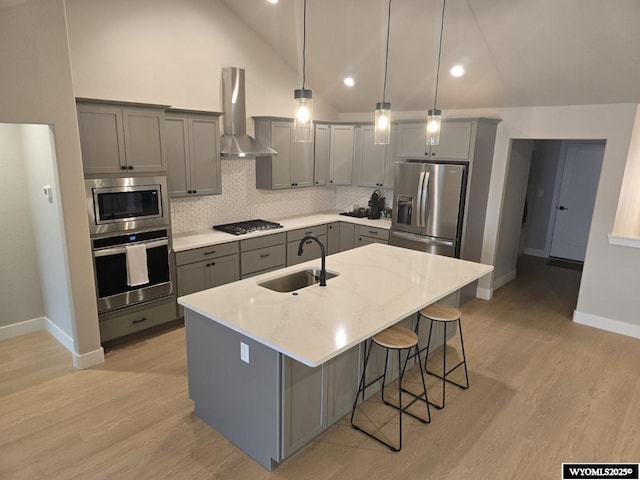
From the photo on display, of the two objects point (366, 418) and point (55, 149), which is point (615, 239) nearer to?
point (366, 418)

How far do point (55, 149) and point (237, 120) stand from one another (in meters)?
2.26

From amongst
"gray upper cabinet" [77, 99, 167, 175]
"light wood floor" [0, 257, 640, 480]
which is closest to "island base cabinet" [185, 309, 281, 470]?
"light wood floor" [0, 257, 640, 480]

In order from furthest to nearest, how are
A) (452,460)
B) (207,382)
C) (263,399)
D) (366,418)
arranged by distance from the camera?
1. (366,418)
2. (207,382)
3. (452,460)
4. (263,399)

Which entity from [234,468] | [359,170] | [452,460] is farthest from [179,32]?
[452,460]

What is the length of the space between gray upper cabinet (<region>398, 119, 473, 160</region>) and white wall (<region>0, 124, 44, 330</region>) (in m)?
4.32

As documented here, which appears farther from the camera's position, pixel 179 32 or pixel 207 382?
pixel 179 32

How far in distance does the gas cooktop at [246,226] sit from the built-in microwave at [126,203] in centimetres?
102

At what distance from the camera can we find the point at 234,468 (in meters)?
2.59

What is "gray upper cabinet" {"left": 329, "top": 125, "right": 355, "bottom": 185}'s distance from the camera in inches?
244

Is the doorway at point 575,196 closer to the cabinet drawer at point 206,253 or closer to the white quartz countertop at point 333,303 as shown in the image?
the white quartz countertop at point 333,303

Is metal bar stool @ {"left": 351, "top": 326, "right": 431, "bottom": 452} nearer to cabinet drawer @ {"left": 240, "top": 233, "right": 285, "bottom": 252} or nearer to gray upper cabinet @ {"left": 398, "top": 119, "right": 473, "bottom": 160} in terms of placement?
cabinet drawer @ {"left": 240, "top": 233, "right": 285, "bottom": 252}

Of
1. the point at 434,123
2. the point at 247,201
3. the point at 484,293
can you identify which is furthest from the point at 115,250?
the point at 484,293

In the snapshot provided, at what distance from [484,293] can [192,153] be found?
164 inches

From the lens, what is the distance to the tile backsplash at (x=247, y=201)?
16.5 ft
